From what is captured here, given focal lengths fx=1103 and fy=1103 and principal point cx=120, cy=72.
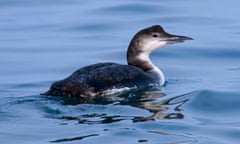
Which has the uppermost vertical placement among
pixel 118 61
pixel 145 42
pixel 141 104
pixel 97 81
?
pixel 145 42

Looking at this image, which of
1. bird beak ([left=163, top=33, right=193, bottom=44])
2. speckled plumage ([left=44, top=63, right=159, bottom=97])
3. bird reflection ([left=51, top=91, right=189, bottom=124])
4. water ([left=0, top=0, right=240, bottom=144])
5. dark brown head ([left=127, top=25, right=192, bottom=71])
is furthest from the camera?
bird beak ([left=163, top=33, right=193, bottom=44])

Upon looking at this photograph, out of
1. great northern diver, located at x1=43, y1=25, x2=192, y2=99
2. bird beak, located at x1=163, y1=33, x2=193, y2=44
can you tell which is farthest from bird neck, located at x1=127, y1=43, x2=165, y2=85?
bird beak, located at x1=163, y1=33, x2=193, y2=44

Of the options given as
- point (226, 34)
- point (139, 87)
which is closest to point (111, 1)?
point (226, 34)

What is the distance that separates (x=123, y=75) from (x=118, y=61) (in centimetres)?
320

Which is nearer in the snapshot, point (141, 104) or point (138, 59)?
point (141, 104)

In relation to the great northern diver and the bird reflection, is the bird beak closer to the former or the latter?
the great northern diver

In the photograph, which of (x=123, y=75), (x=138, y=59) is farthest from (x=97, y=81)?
(x=138, y=59)

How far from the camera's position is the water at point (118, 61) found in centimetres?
1209

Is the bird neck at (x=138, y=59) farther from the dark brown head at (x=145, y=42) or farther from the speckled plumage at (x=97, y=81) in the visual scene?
the speckled plumage at (x=97, y=81)

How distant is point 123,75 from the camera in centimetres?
1401

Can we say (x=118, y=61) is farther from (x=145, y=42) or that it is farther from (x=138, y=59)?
(x=145, y=42)

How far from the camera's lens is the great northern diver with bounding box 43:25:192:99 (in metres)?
13.5

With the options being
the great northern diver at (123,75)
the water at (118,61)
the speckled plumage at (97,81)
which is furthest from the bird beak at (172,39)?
the speckled plumage at (97,81)

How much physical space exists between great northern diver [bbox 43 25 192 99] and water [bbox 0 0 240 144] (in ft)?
0.52
